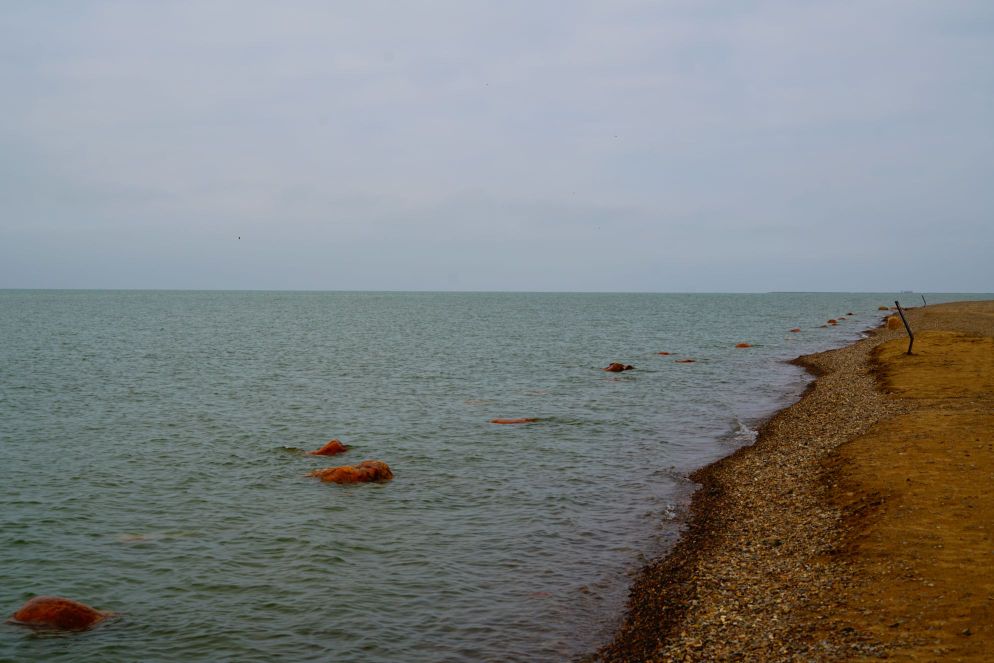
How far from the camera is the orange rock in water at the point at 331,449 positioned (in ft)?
90.2

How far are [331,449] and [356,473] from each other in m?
4.86

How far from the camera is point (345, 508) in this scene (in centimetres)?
2055

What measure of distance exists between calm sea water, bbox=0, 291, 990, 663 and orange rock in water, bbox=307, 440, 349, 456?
72 centimetres

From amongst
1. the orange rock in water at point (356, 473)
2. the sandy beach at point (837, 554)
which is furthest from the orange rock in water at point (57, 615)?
the orange rock in water at point (356, 473)

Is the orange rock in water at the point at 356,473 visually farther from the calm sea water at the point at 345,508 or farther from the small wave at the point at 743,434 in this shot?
the small wave at the point at 743,434

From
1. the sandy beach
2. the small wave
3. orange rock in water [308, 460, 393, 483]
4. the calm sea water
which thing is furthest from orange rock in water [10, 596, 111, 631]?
the small wave

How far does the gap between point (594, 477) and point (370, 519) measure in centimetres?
829

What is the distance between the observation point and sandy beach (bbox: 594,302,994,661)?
10.7 metres

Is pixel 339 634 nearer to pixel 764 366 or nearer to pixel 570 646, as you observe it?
pixel 570 646

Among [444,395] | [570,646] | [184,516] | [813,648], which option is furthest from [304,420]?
[813,648]

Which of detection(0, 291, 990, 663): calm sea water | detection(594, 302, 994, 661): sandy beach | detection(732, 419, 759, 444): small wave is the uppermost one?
detection(594, 302, 994, 661): sandy beach

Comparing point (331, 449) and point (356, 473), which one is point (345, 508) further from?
point (331, 449)

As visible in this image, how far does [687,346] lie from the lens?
8000cm

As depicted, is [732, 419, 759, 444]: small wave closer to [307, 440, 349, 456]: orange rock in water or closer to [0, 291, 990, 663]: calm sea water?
[0, 291, 990, 663]: calm sea water
